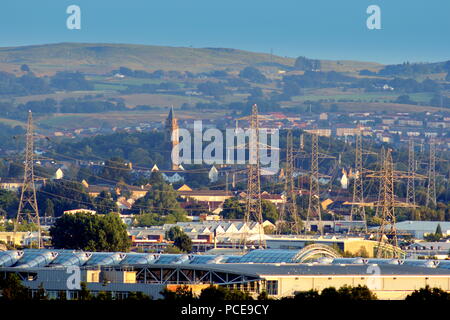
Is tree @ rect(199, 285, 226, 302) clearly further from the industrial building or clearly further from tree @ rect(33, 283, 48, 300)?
tree @ rect(33, 283, 48, 300)

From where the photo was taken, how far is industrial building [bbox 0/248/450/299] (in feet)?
191

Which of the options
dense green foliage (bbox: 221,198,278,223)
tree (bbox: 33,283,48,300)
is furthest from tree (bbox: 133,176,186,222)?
tree (bbox: 33,283,48,300)

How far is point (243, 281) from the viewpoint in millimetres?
58250

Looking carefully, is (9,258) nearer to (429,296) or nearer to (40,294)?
(40,294)

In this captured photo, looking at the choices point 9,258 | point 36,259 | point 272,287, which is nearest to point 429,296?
point 272,287

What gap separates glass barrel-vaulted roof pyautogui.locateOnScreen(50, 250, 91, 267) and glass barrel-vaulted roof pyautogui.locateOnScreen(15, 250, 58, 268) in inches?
11.2

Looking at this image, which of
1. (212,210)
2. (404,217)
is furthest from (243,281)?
(212,210)

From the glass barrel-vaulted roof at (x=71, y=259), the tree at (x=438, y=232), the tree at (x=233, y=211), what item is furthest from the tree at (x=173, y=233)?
the glass barrel-vaulted roof at (x=71, y=259)

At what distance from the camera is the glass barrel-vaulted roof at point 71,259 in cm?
6512

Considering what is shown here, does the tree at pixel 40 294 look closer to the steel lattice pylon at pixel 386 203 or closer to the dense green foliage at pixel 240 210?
the steel lattice pylon at pixel 386 203
